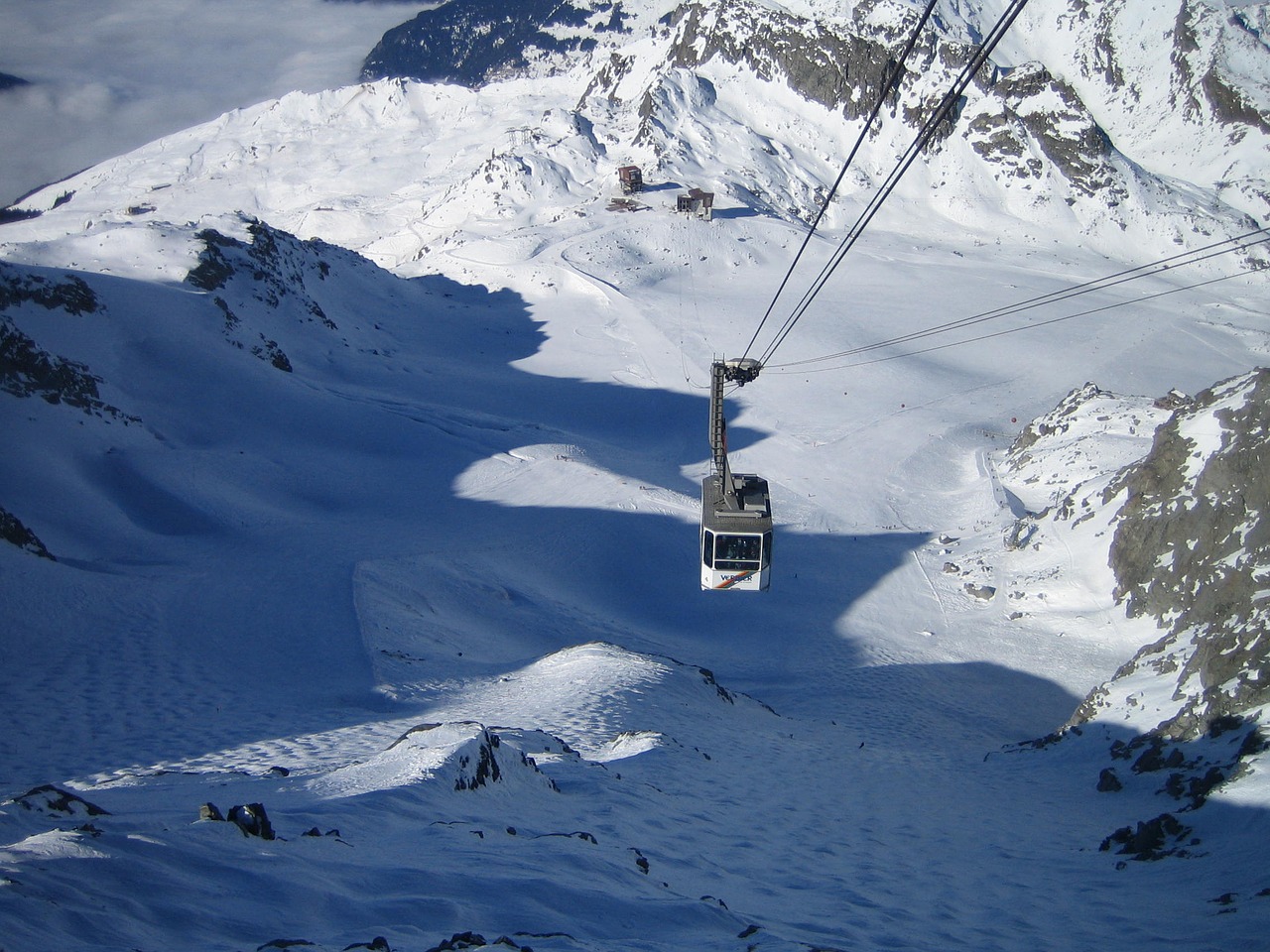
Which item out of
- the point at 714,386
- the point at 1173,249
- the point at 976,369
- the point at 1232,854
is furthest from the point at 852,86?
the point at 1232,854

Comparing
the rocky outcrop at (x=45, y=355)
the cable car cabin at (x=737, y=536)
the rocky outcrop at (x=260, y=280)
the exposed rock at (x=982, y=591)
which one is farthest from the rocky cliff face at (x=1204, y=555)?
the rocky outcrop at (x=260, y=280)

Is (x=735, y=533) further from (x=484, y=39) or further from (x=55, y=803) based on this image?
(x=484, y=39)

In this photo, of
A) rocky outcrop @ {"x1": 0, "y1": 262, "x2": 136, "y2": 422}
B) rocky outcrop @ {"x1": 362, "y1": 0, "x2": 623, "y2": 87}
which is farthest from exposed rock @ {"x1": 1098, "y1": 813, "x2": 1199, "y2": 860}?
rocky outcrop @ {"x1": 362, "y1": 0, "x2": 623, "y2": 87}

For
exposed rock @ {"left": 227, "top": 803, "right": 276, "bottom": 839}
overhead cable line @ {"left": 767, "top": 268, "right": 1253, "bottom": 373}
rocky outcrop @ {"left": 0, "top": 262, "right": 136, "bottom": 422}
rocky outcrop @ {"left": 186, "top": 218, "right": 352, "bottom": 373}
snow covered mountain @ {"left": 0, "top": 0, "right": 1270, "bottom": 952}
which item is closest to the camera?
exposed rock @ {"left": 227, "top": 803, "right": 276, "bottom": 839}

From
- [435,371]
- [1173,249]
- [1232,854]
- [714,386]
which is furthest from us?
[1173,249]

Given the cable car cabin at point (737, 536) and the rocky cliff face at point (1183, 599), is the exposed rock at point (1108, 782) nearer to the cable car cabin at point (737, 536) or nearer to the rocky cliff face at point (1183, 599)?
the rocky cliff face at point (1183, 599)

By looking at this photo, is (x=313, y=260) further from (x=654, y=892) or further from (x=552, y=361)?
(x=654, y=892)

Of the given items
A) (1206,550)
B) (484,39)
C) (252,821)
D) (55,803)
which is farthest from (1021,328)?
(484,39)

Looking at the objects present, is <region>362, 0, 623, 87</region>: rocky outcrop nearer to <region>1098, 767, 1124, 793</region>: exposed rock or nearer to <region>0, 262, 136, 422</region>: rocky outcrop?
<region>0, 262, 136, 422</region>: rocky outcrop
